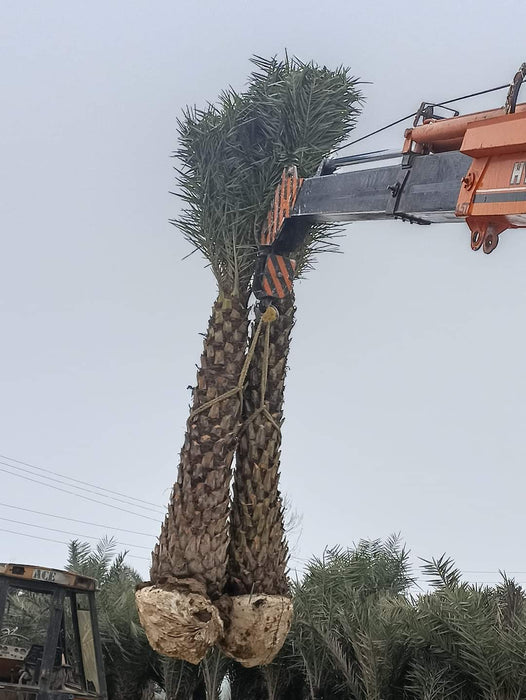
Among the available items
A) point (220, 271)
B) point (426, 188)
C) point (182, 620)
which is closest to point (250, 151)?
point (220, 271)

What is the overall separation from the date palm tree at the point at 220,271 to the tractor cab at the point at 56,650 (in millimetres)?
562

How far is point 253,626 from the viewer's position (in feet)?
31.9

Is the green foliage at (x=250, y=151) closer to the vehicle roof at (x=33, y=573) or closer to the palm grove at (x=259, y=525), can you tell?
the palm grove at (x=259, y=525)

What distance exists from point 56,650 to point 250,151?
5102mm

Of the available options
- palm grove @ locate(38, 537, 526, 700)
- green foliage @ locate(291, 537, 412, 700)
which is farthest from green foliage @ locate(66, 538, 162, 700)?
green foliage @ locate(291, 537, 412, 700)

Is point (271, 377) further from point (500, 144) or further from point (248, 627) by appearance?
point (500, 144)

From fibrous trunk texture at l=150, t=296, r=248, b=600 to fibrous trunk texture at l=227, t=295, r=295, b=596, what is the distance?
0.20 m

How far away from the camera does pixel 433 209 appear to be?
785 cm

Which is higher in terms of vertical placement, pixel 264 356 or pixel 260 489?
pixel 264 356

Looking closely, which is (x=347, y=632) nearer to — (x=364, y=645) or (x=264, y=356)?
(x=364, y=645)

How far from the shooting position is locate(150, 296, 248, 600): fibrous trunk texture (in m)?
Result: 9.62

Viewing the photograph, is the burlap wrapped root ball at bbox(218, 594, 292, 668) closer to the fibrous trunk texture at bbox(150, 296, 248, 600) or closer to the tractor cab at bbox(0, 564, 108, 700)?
the fibrous trunk texture at bbox(150, 296, 248, 600)

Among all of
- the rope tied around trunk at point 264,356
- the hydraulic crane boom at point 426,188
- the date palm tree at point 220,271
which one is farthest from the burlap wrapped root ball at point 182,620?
the hydraulic crane boom at point 426,188

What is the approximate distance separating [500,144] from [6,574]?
209 inches
